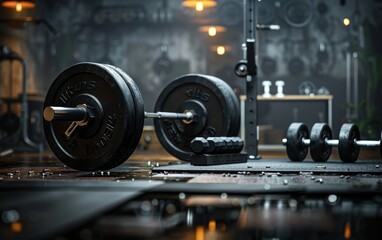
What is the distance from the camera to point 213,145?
432 centimetres

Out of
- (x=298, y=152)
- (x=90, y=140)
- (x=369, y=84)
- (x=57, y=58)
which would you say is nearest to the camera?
(x=90, y=140)

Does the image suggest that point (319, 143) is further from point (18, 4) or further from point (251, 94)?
point (18, 4)

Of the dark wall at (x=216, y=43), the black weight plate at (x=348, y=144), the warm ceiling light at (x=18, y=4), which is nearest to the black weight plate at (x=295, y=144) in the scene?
the black weight plate at (x=348, y=144)

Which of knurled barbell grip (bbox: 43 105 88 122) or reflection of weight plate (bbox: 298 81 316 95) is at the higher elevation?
reflection of weight plate (bbox: 298 81 316 95)

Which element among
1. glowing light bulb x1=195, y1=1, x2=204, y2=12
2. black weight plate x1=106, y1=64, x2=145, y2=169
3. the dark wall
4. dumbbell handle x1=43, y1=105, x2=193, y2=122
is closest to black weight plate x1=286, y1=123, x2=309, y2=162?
black weight plate x1=106, y1=64, x2=145, y2=169

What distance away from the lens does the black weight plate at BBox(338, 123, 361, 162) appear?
4.66 metres

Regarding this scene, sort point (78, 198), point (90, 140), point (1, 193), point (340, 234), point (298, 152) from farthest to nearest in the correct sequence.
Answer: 1. point (298, 152)
2. point (90, 140)
3. point (1, 193)
4. point (78, 198)
5. point (340, 234)

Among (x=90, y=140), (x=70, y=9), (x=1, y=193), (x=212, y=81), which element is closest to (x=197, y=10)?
(x=70, y=9)

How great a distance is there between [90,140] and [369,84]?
637 cm

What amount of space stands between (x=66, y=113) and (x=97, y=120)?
220 millimetres

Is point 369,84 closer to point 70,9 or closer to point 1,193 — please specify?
point 70,9

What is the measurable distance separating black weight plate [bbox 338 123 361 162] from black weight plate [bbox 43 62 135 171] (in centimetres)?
174

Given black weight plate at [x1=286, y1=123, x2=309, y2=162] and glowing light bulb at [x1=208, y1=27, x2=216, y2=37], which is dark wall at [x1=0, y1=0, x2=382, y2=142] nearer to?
glowing light bulb at [x1=208, y1=27, x2=216, y2=37]

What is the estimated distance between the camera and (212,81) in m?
5.09
